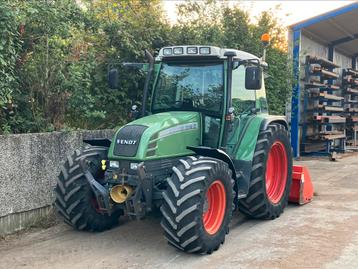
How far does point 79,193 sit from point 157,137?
1.12 metres

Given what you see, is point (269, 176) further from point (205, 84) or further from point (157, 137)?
point (157, 137)

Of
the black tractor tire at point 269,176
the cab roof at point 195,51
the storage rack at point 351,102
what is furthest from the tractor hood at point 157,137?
the storage rack at point 351,102

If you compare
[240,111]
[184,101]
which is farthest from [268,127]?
[184,101]

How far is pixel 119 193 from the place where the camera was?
4.74 m

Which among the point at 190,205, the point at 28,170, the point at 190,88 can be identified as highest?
the point at 190,88

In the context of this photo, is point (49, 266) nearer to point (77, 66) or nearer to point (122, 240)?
point (122, 240)

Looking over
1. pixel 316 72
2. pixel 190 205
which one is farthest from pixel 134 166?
pixel 316 72

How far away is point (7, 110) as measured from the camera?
235 inches

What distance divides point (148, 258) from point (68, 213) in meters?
1.19

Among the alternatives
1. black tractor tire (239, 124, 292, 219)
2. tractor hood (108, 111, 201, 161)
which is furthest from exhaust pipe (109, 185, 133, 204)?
black tractor tire (239, 124, 292, 219)

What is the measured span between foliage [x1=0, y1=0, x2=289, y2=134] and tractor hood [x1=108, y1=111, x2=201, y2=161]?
1.54m

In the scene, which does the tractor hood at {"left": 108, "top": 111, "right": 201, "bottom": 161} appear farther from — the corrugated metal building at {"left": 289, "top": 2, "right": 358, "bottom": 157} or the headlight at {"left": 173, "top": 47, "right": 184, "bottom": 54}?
the corrugated metal building at {"left": 289, "top": 2, "right": 358, "bottom": 157}

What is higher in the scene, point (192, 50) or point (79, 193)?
point (192, 50)

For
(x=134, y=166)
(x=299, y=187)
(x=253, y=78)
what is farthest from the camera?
(x=299, y=187)
